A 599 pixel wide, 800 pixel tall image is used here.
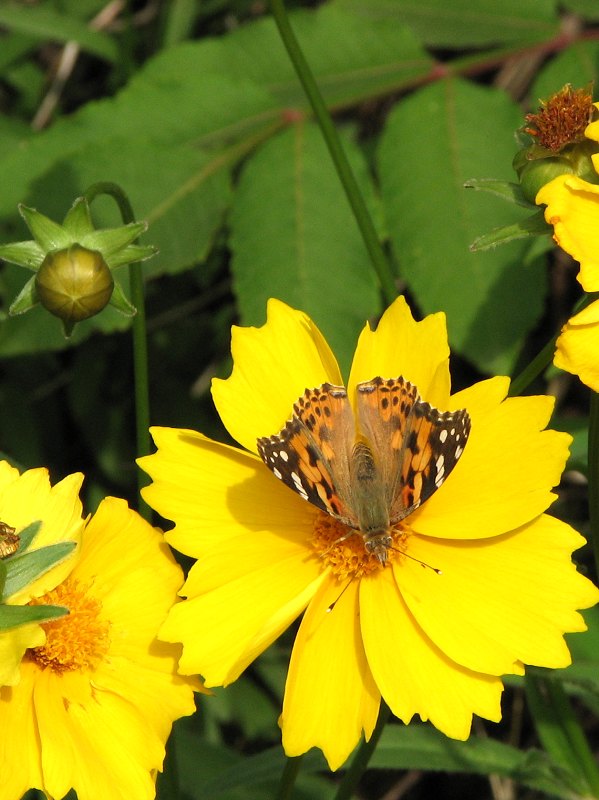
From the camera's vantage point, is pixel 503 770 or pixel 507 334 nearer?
pixel 503 770

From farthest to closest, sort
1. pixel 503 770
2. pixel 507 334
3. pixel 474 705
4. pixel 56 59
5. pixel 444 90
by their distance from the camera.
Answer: pixel 56 59, pixel 444 90, pixel 507 334, pixel 503 770, pixel 474 705

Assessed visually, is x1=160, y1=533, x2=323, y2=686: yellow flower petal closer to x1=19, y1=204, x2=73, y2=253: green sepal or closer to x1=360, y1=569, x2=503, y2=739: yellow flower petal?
x1=360, y1=569, x2=503, y2=739: yellow flower petal

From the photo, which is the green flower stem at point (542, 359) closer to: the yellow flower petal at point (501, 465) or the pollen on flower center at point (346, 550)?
the yellow flower petal at point (501, 465)

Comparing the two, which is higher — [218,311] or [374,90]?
[374,90]

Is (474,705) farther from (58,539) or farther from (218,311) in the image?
(218,311)

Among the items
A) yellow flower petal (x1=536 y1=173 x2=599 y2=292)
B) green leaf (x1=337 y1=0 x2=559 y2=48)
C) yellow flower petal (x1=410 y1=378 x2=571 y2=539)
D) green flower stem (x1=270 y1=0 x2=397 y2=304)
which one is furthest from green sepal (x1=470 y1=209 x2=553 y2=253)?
green leaf (x1=337 y1=0 x2=559 y2=48)

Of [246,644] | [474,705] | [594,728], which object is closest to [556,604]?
[474,705]

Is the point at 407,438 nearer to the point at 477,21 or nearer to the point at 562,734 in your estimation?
A: the point at 562,734

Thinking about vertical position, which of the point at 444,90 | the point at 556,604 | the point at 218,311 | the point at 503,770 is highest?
the point at 444,90

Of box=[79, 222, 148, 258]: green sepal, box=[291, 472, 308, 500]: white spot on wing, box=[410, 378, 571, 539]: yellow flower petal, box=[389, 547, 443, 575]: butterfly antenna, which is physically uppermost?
box=[79, 222, 148, 258]: green sepal
